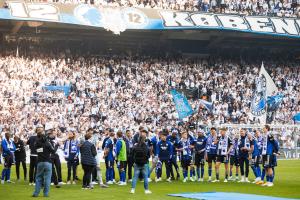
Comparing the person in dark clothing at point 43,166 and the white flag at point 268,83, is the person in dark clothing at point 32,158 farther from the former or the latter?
the white flag at point 268,83

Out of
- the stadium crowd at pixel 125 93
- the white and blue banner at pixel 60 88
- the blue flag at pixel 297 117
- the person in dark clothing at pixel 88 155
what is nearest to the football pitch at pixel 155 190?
the person in dark clothing at pixel 88 155

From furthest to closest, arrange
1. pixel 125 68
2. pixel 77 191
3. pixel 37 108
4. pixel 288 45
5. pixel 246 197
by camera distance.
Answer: pixel 288 45
pixel 125 68
pixel 37 108
pixel 77 191
pixel 246 197

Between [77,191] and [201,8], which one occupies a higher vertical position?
[201,8]

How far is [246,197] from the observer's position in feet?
65.7

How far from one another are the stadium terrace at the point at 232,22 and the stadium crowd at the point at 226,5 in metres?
1.82

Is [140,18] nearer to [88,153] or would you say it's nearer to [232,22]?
[232,22]

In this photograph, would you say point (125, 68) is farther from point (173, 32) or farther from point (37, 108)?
point (37, 108)

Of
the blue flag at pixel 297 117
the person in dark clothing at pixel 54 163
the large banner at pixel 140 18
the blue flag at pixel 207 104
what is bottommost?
the person in dark clothing at pixel 54 163

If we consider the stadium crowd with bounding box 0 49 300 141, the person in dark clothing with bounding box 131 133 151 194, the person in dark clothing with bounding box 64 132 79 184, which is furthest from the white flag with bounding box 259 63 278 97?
the person in dark clothing with bounding box 131 133 151 194


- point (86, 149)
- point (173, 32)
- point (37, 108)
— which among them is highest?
point (173, 32)

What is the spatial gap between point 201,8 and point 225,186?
3048cm

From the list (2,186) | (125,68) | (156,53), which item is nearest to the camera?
(2,186)

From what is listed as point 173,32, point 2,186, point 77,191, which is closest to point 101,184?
point 77,191

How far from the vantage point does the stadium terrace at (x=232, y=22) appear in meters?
48.9
